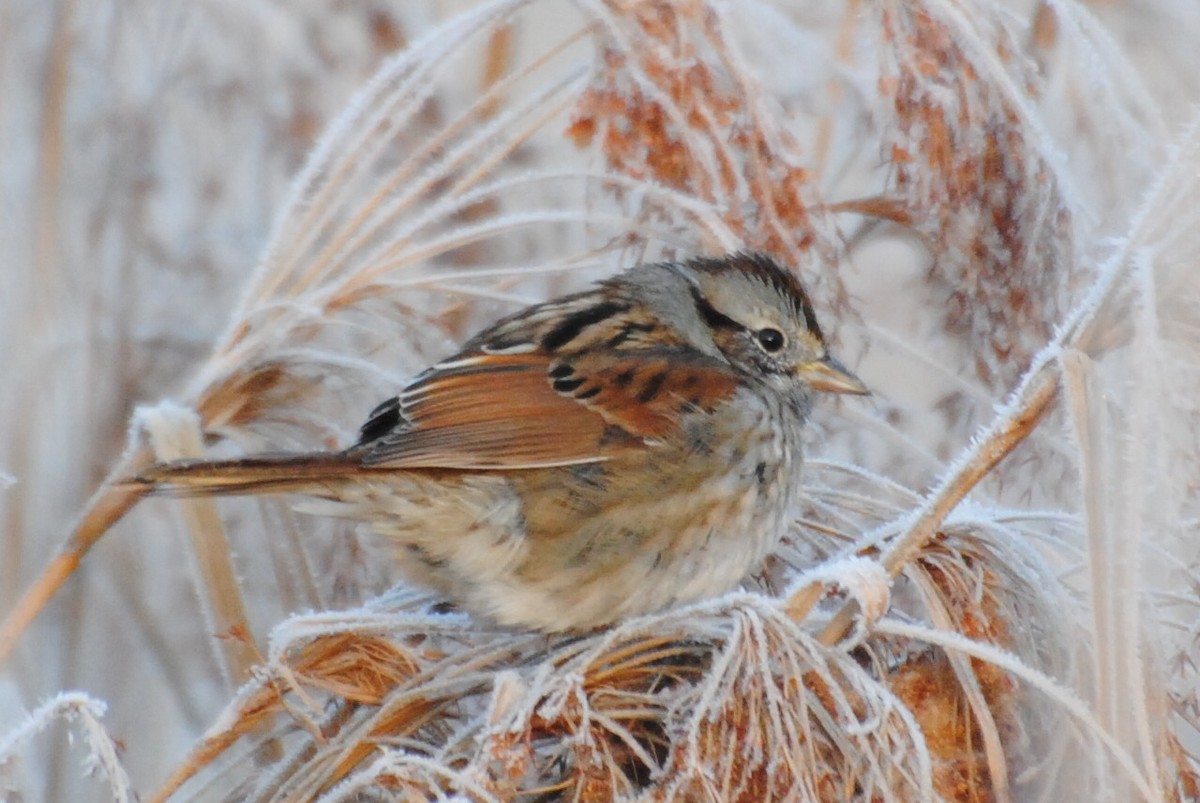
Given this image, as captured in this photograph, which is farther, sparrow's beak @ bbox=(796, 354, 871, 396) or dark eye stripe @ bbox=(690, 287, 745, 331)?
dark eye stripe @ bbox=(690, 287, 745, 331)

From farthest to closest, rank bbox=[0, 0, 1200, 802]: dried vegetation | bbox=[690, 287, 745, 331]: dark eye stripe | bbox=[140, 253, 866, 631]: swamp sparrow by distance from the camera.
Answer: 1. bbox=[690, 287, 745, 331]: dark eye stripe
2. bbox=[140, 253, 866, 631]: swamp sparrow
3. bbox=[0, 0, 1200, 802]: dried vegetation

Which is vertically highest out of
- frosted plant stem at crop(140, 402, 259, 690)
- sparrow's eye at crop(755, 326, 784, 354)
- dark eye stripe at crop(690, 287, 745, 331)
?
dark eye stripe at crop(690, 287, 745, 331)

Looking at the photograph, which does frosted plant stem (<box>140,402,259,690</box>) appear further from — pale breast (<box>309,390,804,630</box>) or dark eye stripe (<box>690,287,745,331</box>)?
dark eye stripe (<box>690,287,745,331</box>)

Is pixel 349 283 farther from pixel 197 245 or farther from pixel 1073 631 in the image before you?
pixel 1073 631

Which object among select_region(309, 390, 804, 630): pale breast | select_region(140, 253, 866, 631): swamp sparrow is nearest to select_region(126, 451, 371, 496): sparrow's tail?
select_region(140, 253, 866, 631): swamp sparrow

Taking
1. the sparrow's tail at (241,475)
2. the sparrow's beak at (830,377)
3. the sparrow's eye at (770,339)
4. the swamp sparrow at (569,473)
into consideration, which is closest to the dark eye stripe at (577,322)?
the swamp sparrow at (569,473)

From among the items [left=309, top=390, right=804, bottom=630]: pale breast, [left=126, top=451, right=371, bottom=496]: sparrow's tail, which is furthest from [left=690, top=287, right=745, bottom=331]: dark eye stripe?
[left=126, top=451, right=371, bottom=496]: sparrow's tail

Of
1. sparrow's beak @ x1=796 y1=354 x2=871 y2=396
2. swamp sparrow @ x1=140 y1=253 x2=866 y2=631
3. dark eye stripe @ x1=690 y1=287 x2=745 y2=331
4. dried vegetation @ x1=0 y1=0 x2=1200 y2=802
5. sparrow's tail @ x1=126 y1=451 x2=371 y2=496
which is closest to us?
dried vegetation @ x1=0 y1=0 x2=1200 y2=802

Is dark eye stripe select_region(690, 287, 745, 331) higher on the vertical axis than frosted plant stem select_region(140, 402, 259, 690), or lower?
higher
